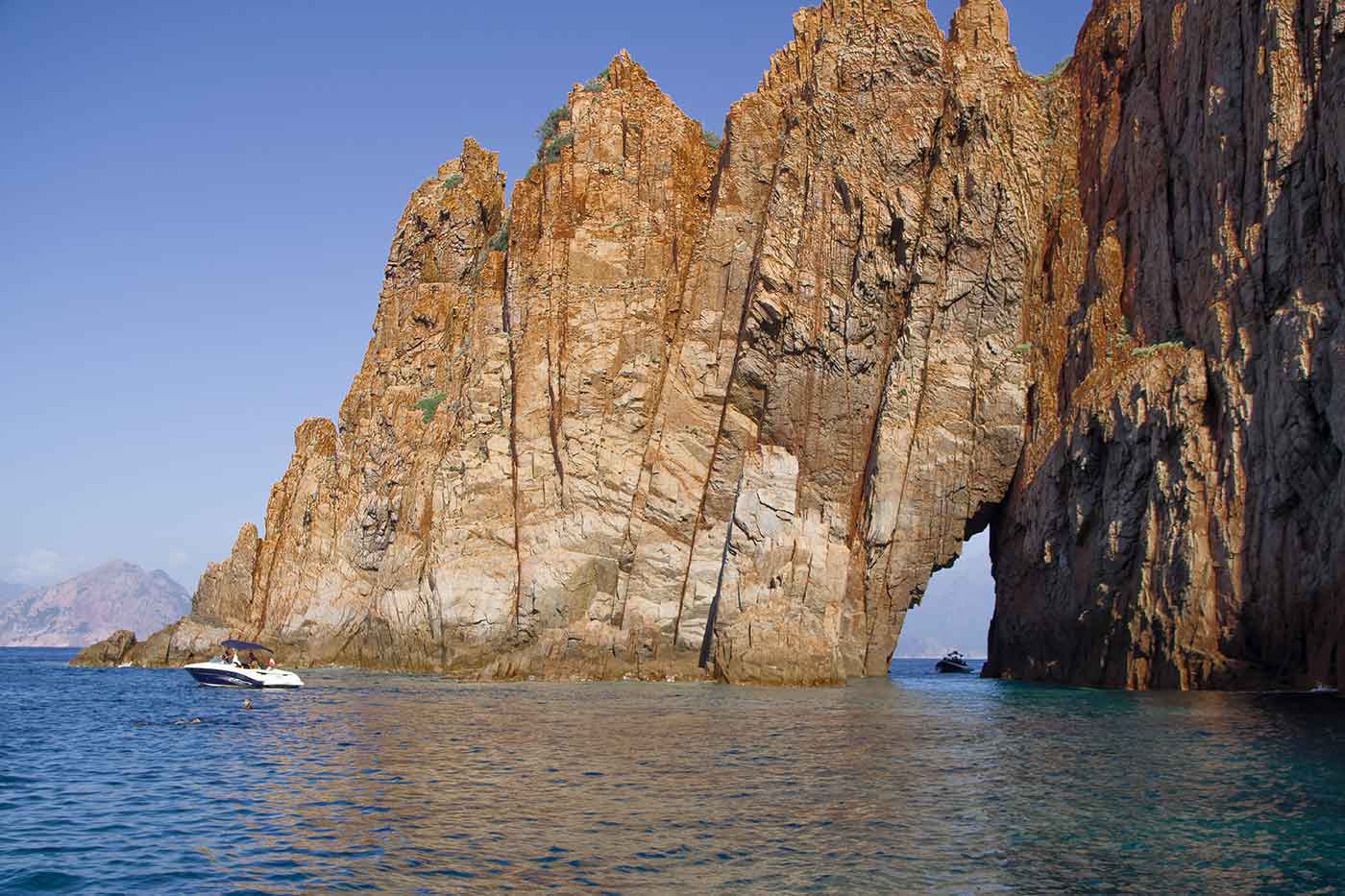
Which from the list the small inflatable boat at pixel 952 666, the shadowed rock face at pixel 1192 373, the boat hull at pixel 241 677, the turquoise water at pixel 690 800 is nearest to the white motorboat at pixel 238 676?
the boat hull at pixel 241 677

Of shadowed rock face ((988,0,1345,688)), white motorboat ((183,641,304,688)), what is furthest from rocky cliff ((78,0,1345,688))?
white motorboat ((183,641,304,688))

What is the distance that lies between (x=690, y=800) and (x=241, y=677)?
119ft

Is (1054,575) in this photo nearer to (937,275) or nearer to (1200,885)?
(937,275)

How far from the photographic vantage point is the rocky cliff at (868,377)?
4206cm

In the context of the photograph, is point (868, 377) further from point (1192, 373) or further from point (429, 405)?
point (429, 405)

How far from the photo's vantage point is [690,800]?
20.1 meters

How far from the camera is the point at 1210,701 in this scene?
118 feet

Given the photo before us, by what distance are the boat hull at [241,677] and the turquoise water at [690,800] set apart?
40.3 ft

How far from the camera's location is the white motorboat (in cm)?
4888

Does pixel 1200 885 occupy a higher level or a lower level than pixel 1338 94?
lower

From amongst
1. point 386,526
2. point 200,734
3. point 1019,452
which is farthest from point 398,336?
point 200,734

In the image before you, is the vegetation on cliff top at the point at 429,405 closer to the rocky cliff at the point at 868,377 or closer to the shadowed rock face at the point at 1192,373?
the rocky cliff at the point at 868,377

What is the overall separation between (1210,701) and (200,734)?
31.1 m

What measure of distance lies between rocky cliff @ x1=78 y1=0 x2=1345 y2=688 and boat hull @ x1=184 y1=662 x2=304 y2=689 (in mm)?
9970
